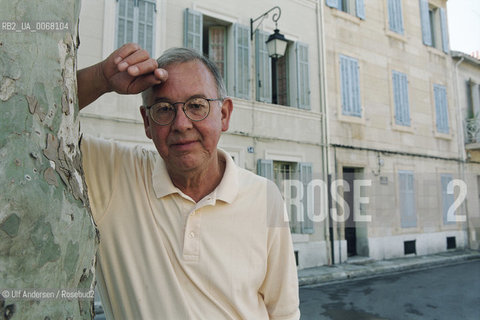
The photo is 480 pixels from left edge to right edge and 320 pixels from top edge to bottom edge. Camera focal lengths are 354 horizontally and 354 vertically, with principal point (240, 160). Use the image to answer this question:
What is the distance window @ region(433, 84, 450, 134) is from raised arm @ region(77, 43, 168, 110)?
546 inches

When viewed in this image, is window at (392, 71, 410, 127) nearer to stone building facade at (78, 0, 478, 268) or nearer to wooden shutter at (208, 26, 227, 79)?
stone building facade at (78, 0, 478, 268)

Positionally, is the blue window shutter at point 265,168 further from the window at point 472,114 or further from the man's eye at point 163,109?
the window at point 472,114

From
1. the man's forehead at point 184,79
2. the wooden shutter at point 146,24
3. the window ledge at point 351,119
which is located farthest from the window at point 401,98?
the man's forehead at point 184,79

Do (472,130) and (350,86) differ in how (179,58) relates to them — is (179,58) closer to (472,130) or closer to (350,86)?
(350,86)

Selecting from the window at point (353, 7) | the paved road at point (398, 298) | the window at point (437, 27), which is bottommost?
the paved road at point (398, 298)

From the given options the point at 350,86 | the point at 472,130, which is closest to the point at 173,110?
the point at 350,86

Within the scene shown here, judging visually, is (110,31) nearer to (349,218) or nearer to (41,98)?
(41,98)

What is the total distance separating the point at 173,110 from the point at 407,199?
38.0 feet

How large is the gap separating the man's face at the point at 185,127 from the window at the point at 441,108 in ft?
44.5

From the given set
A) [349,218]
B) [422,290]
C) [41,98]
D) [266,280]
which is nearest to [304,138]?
[349,218]

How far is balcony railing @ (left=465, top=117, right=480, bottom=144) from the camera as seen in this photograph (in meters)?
13.8

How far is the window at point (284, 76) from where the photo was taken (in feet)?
28.7

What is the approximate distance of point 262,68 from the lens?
8.76 metres

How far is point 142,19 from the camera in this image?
724cm
